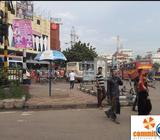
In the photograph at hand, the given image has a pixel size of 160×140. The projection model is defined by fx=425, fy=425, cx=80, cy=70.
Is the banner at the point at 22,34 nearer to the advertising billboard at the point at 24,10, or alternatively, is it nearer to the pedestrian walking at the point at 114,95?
the pedestrian walking at the point at 114,95

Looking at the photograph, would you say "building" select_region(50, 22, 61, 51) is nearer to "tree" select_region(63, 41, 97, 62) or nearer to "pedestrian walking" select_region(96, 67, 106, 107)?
"tree" select_region(63, 41, 97, 62)

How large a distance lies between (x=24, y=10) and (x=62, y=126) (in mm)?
52989

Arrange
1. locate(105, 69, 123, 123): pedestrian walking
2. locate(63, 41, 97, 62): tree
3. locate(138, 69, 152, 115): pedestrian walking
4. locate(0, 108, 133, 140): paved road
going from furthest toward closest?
locate(63, 41, 97, 62): tree
locate(105, 69, 123, 123): pedestrian walking
locate(138, 69, 152, 115): pedestrian walking
locate(0, 108, 133, 140): paved road

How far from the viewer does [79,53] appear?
68.1 metres

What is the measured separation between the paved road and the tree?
52012mm

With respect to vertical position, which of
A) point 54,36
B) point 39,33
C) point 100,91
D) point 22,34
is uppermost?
point 54,36

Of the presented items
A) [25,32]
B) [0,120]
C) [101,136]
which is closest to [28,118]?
[0,120]

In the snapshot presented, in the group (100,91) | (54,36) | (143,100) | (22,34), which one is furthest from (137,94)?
(54,36)

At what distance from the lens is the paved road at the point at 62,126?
10.2 meters

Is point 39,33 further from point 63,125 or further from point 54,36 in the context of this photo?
point 63,125

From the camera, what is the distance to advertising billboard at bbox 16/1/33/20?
61.9 meters

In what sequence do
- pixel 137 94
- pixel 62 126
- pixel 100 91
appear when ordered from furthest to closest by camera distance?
pixel 100 91
pixel 137 94
pixel 62 126

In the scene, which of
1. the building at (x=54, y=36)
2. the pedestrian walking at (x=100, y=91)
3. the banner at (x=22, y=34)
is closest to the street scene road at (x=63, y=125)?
the pedestrian walking at (x=100, y=91)

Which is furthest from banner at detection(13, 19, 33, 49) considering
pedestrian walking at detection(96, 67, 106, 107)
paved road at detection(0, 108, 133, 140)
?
paved road at detection(0, 108, 133, 140)
